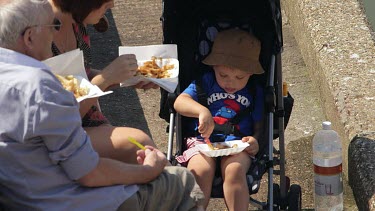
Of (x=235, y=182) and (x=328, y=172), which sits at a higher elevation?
(x=235, y=182)

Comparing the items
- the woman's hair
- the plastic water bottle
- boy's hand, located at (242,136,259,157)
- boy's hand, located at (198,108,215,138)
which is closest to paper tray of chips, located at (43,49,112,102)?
the woman's hair

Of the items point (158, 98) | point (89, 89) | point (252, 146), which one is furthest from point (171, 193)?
point (158, 98)

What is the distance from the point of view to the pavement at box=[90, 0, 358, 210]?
5672mm

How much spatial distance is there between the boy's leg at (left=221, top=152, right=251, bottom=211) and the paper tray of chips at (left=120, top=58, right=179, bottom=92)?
477 mm

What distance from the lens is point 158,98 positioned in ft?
21.6

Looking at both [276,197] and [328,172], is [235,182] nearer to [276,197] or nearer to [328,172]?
[276,197]

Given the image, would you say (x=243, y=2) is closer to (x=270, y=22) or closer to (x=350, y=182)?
(x=270, y=22)

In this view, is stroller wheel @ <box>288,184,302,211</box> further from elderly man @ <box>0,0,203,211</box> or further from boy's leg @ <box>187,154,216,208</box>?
elderly man @ <box>0,0,203,211</box>

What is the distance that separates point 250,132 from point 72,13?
3.87 feet

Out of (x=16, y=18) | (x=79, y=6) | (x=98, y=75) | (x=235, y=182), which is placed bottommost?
(x=235, y=182)

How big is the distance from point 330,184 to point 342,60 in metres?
1.25

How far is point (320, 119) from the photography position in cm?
620

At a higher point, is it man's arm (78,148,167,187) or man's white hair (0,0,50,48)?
man's white hair (0,0,50,48)

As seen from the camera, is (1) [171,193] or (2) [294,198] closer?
(1) [171,193]
